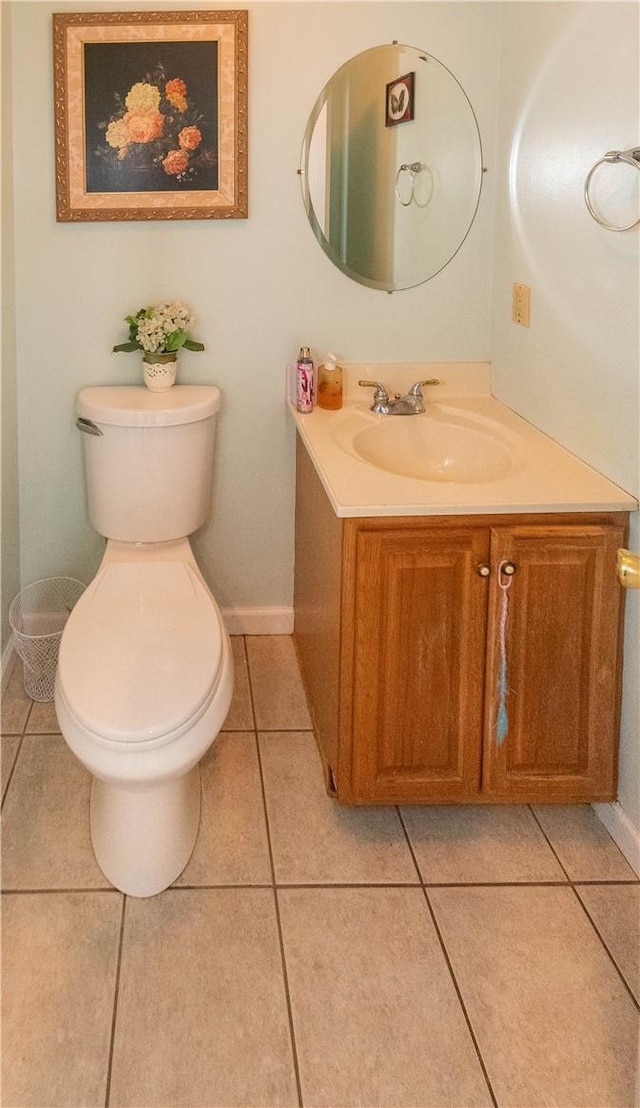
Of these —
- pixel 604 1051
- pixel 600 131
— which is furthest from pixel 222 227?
pixel 604 1051

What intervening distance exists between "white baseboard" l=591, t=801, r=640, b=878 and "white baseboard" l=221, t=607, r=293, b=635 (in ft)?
4.02

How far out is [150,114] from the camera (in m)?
2.95

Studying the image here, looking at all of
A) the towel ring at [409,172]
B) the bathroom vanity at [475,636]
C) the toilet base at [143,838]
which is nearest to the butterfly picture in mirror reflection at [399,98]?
the towel ring at [409,172]

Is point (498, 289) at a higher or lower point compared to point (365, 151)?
lower

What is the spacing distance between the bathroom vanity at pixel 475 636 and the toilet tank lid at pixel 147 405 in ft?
1.93

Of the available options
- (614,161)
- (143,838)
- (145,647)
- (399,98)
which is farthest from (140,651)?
(399,98)

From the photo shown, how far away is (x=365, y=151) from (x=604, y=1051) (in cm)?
225

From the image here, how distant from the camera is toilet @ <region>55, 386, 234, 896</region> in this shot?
6.93 feet

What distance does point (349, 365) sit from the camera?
3184 millimetres

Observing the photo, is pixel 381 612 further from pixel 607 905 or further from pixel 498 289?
pixel 498 289

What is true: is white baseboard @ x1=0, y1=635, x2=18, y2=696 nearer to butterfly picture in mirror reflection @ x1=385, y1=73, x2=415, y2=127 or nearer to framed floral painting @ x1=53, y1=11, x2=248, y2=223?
framed floral painting @ x1=53, y1=11, x2=248, y2=223

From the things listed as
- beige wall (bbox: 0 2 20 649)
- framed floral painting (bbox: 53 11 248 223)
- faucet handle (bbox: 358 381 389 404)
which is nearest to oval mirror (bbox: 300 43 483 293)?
framed floral painting (bbox: 53 11 248 223)

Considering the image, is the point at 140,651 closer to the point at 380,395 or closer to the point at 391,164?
the point at 380,395

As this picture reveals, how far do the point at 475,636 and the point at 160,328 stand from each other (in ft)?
4.28
